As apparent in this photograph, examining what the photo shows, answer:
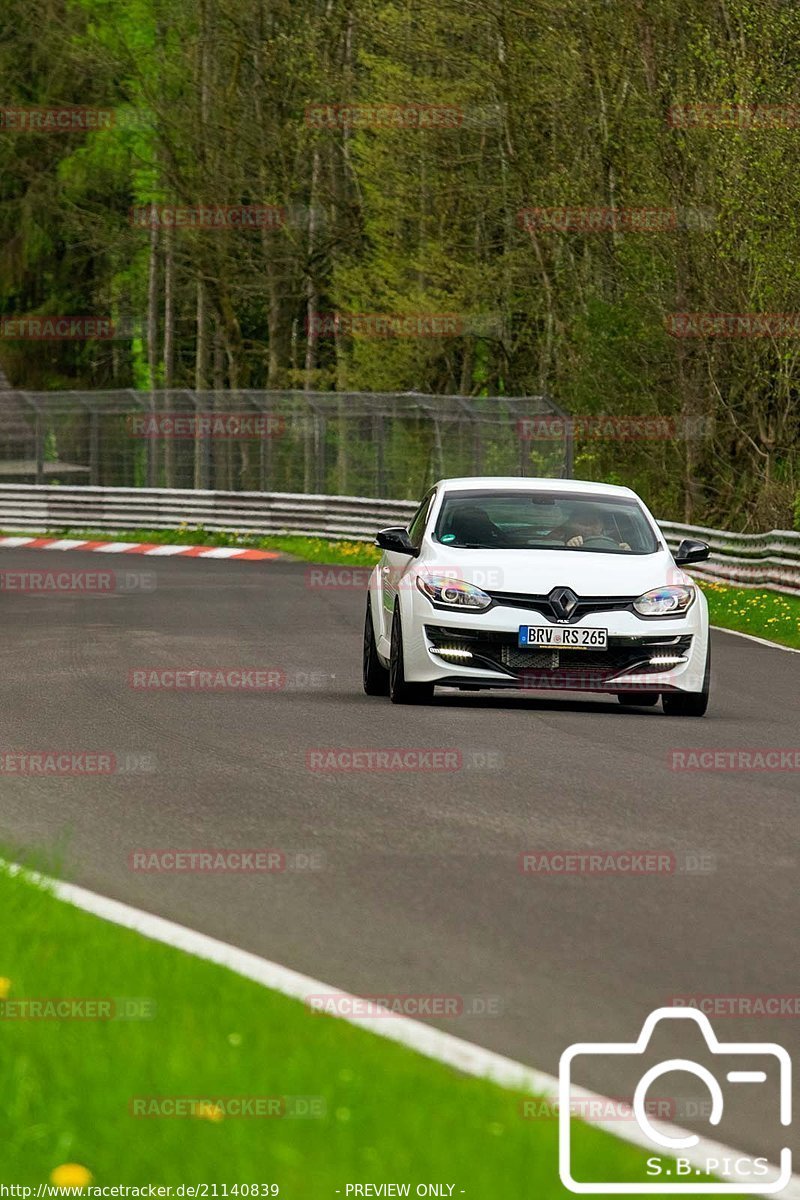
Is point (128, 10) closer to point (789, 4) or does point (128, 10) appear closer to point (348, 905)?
point (789, 4)

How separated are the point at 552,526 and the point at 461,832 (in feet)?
21.6

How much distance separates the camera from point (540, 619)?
14.3 m

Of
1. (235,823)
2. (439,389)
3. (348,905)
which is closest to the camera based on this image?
(348,905)

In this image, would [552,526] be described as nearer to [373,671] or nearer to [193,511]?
[373,671]

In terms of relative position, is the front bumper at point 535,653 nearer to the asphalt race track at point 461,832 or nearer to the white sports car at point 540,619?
the white sports car at point 540,619

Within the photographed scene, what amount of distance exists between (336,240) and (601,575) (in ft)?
119

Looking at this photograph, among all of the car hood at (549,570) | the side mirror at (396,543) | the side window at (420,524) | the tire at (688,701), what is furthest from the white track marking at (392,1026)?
the side window at (420,524)

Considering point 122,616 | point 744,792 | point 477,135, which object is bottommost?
point 122,616

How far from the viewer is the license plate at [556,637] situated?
1430 centimetres

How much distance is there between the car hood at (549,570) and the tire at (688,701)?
70cm

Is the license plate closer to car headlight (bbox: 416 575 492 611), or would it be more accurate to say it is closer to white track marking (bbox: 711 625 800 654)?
car headlight (bbox: 416 575 492 611)

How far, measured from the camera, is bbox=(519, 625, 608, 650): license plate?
14.3 metres

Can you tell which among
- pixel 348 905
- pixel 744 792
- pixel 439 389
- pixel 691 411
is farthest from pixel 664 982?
pixel 439 389

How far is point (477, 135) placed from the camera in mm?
44500
